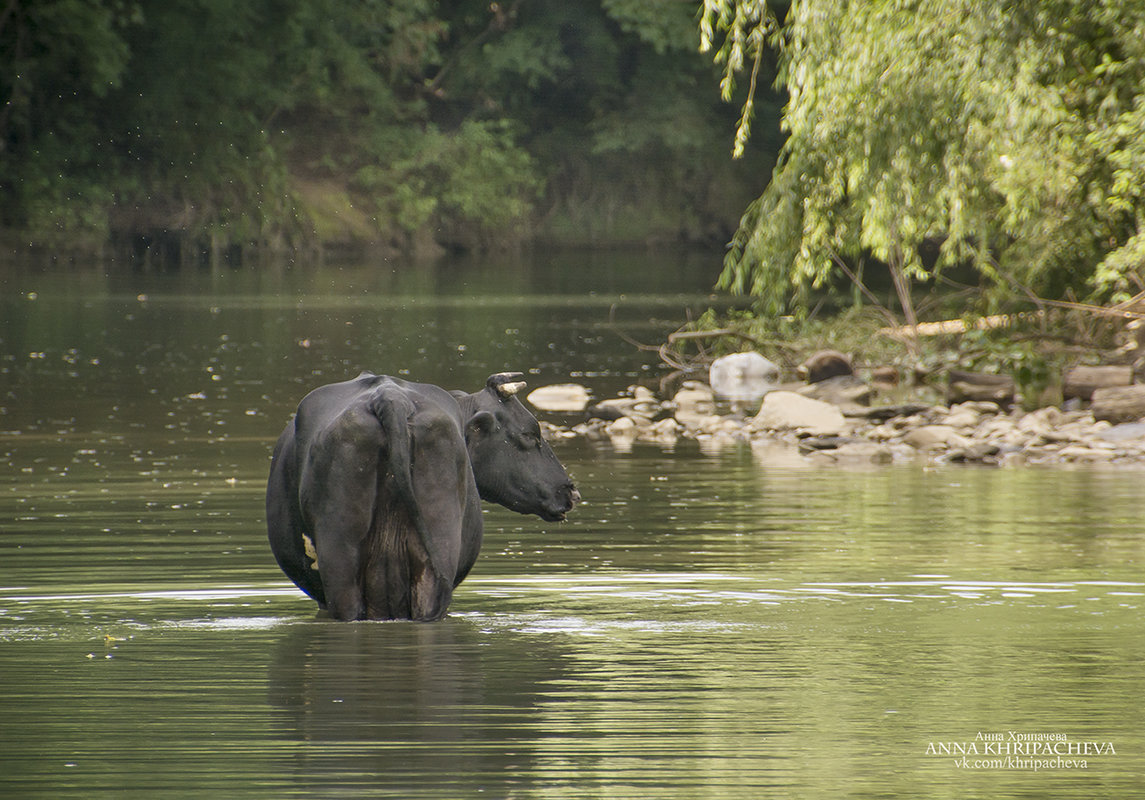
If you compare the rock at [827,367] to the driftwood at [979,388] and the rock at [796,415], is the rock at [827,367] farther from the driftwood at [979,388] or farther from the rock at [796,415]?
the rock at [796,415]

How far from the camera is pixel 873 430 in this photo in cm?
1595

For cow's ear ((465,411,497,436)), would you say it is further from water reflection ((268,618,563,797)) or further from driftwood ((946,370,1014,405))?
driftwood ((946,370,1014,405))

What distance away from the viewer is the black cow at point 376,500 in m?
7.00

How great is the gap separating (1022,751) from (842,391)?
43.9ft

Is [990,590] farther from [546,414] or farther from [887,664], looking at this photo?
[546,414]

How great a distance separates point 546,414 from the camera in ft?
60.2

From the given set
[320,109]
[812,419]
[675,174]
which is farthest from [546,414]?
[675,174]

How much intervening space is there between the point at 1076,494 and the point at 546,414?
702cm

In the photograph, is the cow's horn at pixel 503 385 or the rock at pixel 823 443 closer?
the cow's horn at pixel 503 385

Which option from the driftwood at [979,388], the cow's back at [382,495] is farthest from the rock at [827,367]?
the cow's back at [382,495]

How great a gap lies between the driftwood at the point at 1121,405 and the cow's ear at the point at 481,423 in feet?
30.5

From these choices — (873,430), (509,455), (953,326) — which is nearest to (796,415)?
(873,430)

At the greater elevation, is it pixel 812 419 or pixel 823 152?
pixel 823 152

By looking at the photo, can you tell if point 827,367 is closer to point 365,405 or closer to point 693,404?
point 693,404
